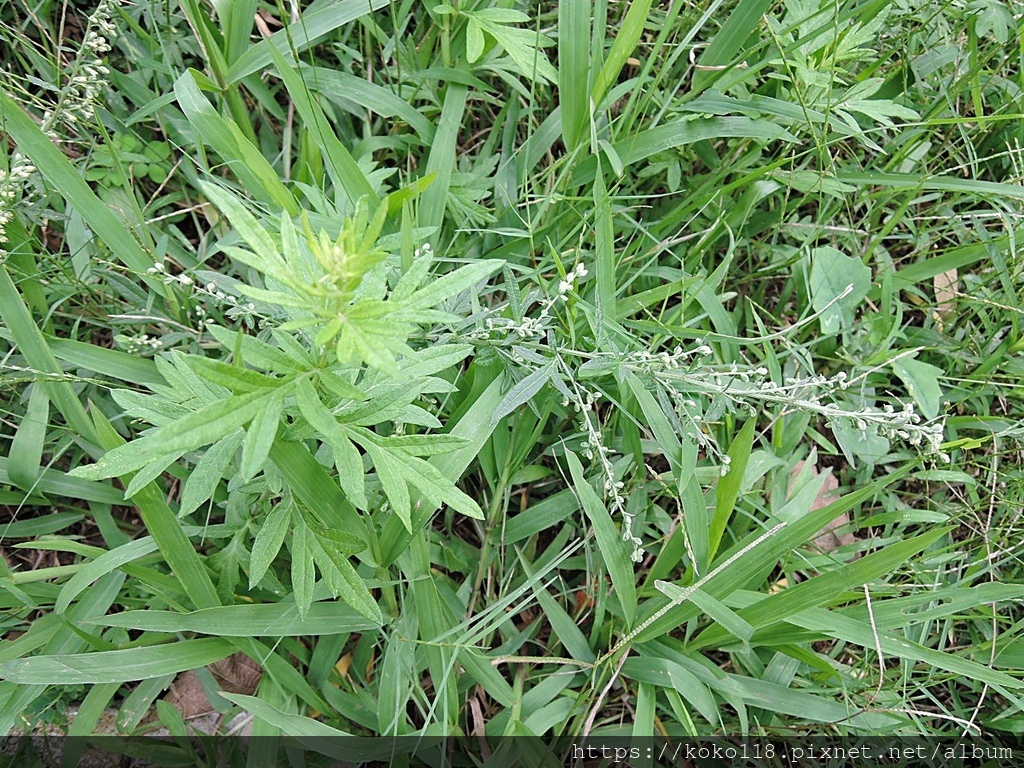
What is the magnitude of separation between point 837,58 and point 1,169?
7.33 ft

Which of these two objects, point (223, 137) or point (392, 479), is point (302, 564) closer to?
point (392, 479)

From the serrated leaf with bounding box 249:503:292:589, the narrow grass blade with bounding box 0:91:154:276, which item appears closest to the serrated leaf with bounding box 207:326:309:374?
the serrated leaf with bounding box 249:503:292:589

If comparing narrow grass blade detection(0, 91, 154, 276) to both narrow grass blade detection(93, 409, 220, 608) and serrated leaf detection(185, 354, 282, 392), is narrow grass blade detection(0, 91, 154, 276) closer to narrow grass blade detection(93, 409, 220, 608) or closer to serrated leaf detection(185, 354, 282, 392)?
narrow grass blade detection(93, 409, 220, 608)

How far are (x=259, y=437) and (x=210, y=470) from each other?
0.35m

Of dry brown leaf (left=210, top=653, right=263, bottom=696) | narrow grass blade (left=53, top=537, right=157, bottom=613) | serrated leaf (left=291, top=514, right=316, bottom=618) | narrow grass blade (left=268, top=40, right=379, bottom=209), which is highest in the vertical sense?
narrow grass blade (left=268, top=40, right=379, bottom=209)

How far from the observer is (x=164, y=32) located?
7.61 feet

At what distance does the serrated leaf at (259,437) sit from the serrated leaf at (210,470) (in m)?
0.29

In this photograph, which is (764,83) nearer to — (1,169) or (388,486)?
(388,486)

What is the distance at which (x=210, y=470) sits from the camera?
1407 mm

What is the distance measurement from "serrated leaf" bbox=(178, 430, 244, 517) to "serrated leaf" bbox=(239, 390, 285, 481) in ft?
0.94

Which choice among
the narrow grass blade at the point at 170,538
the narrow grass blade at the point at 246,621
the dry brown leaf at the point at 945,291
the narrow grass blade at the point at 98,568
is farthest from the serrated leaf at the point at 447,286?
the dry brown leaf at the point at 945,291

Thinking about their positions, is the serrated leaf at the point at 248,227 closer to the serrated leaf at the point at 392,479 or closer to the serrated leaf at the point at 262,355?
the serrated leaf at the point at 262,355

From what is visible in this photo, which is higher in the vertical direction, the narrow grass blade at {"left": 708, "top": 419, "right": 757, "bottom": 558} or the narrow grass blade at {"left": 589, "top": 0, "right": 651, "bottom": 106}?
the narrow grass blade at {"left": 589, "top": 0, "right": 651, "bottom": 106}

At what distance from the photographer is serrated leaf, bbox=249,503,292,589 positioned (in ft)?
4.92
